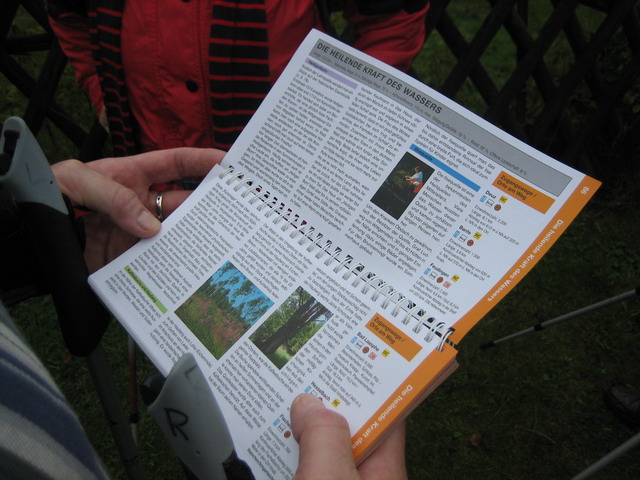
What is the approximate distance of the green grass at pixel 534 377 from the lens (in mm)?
1803

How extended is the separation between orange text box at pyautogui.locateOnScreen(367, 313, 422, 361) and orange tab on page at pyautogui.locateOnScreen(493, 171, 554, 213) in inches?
11.9

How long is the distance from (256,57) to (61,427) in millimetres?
1088

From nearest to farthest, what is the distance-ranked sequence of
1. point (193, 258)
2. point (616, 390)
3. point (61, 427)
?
point (61, 427)
point (193, 258)
point (616, 390)

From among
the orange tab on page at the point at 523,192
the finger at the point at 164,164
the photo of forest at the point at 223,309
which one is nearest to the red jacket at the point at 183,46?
the finger at the point at 164,164

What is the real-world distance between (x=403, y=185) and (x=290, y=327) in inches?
13.0

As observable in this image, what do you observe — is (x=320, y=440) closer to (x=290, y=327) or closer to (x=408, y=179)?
(x=290, y=327)

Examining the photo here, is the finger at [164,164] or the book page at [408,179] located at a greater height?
the book page at [408,179]

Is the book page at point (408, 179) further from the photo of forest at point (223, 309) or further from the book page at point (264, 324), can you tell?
the photo of forest at point (223, 309)

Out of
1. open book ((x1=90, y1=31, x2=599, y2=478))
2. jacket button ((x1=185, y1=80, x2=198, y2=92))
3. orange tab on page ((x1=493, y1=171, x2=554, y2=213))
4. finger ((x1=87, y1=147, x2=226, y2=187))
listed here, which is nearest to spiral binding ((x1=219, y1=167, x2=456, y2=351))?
open book ((x1=90, y1=31, x2=599, y2=478))

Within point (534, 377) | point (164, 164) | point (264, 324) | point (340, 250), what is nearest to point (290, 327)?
point (264, 324)

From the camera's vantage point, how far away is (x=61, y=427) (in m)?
0.46

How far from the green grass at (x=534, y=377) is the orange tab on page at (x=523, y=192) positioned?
A: 1.40m

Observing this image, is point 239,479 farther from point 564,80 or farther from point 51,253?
point 564,80

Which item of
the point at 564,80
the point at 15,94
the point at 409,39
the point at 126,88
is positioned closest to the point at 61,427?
the point at 126,88
